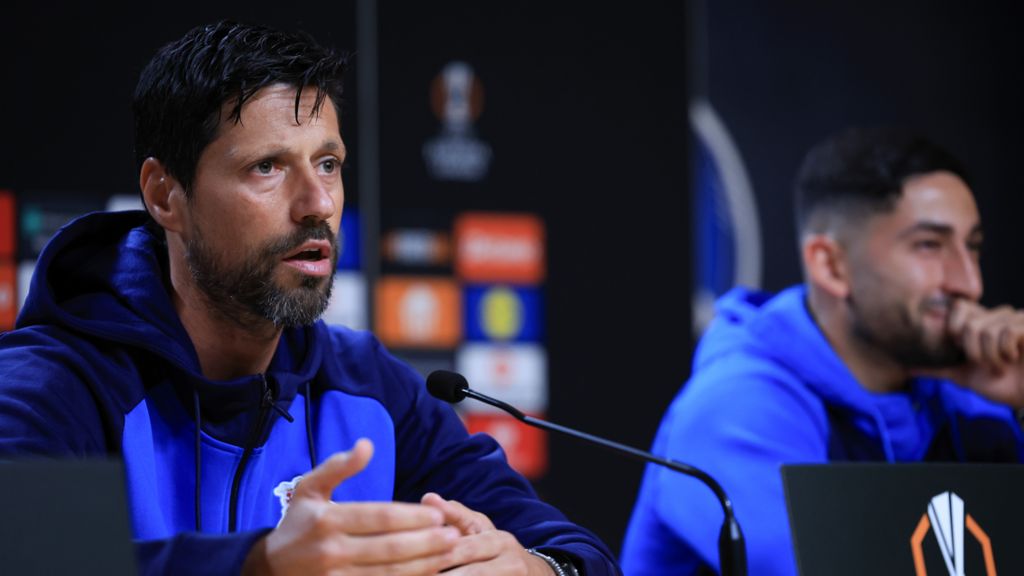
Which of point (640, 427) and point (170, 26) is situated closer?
point (170, 26)

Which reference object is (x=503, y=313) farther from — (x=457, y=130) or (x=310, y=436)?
(x=310, y=436)

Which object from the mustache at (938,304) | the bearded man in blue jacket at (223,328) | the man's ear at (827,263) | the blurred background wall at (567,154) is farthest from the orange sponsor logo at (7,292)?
the mustache at (938,304)

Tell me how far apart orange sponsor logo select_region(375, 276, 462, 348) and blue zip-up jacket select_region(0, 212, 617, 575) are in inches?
Result: 62.0

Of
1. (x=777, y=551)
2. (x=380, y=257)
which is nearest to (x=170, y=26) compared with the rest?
(x=380, y=257)

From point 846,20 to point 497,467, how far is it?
9.32 feet

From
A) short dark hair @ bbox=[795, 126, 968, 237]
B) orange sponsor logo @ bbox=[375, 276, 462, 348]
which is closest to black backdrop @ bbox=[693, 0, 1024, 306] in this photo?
orange sponsor logo @ bbox=[375, 276, 462, 348]

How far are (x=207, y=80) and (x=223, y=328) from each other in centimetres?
32

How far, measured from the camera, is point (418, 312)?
11.1ft

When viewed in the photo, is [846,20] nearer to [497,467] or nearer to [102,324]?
[497,467]

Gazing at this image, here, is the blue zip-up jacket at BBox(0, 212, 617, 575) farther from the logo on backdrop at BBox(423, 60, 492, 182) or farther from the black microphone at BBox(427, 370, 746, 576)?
the logo on backdrop at BBox(423, 60, 492, 182)

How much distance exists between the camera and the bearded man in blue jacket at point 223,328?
146cm

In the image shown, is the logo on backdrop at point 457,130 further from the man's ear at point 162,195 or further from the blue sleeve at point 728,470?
the man's ear at point 162,195

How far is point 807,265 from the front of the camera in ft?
8.14

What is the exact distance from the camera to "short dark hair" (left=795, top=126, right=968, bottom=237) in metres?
2.40
